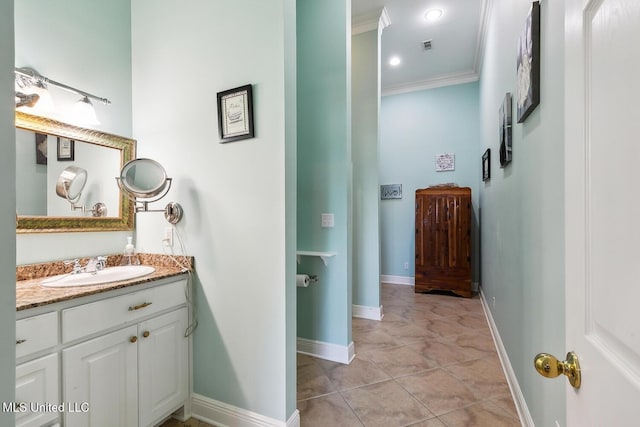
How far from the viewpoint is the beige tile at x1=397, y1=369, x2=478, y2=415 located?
1.75 metres

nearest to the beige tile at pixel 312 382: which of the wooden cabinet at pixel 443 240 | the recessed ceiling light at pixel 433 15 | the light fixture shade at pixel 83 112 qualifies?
the light fixture shade at pixel 83 112

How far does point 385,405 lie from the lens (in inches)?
68.6

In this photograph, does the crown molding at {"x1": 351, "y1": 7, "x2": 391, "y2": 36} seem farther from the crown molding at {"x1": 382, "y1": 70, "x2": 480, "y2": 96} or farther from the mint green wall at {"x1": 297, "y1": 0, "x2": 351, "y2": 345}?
the crown molding at {"x1": 382, "y1": 70, "x2": 480, "y2": 96}

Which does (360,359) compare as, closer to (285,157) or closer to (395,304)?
(395,304)

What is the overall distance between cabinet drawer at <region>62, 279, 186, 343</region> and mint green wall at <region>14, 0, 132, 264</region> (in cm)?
60

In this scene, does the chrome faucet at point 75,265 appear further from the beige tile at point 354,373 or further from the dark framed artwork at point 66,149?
the beige tile at point 354,373

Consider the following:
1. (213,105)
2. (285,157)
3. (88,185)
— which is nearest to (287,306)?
(285,157)

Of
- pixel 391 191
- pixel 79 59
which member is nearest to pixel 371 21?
pixel 391 191

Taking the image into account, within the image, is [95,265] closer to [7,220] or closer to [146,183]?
[146,183]

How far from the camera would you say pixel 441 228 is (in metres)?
4.14

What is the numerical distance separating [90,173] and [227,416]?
1686mm

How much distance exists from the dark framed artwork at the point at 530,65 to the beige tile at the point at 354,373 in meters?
1.95

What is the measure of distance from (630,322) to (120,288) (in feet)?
5.51

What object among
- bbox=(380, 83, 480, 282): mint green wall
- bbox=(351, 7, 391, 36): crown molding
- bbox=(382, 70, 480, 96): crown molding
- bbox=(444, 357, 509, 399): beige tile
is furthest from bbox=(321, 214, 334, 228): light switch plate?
bbox=(382, 70, 480, 96): crown molding
